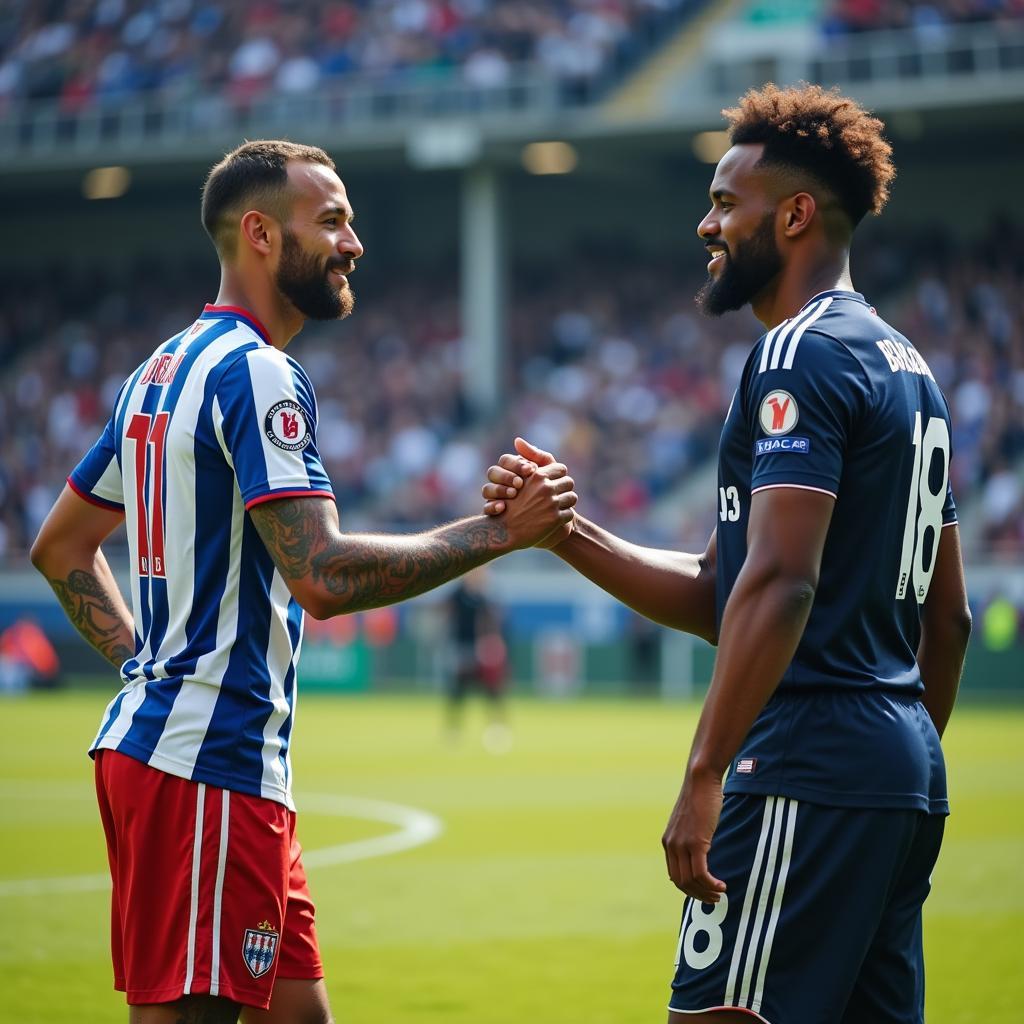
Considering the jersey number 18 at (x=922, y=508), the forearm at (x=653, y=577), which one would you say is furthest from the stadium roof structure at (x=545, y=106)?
the jersey number 18 at (x=922, y=508)

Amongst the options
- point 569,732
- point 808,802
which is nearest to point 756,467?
point 808,802

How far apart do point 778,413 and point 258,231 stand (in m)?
1.45

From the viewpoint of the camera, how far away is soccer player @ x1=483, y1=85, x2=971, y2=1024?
3.47 metres

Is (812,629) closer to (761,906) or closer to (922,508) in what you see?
(922,508)

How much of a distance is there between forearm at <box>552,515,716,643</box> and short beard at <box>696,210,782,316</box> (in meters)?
0.72

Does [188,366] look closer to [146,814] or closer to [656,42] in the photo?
[146,814]

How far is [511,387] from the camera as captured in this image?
33688mm

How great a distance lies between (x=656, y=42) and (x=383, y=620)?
13.6m

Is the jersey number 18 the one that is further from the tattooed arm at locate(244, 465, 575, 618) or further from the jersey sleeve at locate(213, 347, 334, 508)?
the jersey sleeve at locate(213, 347, 334, 508)

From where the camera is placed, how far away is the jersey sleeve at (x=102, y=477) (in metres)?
4.32

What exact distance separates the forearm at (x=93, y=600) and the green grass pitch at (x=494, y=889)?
2.76 m

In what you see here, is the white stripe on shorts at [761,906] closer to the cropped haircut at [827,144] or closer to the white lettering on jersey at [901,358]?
the white lettering on jersey at [901,358]

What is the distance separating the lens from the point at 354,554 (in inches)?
150

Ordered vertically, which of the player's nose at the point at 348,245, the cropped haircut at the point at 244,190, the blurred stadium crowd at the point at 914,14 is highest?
the blurred stadium crowd at the point at 914,14
